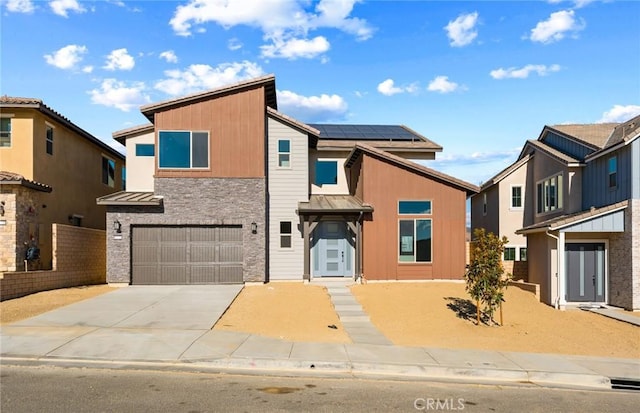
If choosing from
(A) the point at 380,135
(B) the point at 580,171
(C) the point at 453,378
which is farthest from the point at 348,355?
(A) the point at 380,135

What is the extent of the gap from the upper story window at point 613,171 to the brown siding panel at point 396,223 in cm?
530

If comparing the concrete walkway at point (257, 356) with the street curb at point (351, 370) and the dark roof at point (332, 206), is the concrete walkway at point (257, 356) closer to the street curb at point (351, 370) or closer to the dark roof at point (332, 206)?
the street curb at point (351, 370)

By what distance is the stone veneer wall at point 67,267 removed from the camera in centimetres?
1639

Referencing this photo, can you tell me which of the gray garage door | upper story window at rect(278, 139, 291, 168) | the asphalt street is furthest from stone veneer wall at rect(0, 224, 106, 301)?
upper story window at rect(278, 139, 291, 168)

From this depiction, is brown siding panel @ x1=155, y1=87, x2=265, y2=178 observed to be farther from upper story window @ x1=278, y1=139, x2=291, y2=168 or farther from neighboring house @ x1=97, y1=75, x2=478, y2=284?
upper story window @ x1=278, y1=139, x2=291, y2=168

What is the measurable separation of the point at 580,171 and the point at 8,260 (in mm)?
→ 21371

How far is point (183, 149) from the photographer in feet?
66.9

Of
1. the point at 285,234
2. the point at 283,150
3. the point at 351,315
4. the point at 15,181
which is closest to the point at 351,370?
the point at 351,315

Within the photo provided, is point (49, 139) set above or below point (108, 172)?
above

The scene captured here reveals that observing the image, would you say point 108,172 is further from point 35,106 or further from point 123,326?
point 123,326

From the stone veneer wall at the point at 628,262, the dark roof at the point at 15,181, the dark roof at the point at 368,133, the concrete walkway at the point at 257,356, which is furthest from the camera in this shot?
the dark roof at the point at 368,133

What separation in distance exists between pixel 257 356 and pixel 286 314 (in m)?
4.89

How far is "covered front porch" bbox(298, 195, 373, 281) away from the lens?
823 inches

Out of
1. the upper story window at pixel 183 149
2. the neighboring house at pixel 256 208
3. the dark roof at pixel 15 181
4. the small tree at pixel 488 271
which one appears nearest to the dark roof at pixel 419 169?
the neighboring house at pixel 256 208
